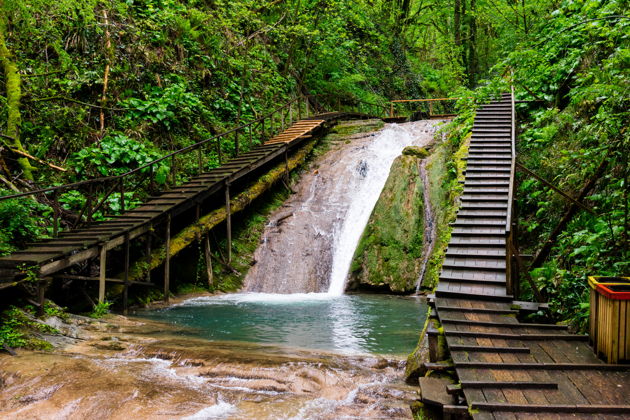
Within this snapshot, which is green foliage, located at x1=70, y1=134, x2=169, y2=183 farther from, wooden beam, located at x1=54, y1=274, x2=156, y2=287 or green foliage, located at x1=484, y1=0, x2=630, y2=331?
green foliage, located at x1=484, y1=0, x2=630, y2=331

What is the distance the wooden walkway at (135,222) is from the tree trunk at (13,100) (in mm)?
2335

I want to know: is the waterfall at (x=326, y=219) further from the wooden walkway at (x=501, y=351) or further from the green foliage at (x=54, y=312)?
the green foliage at (x=54, y=312)

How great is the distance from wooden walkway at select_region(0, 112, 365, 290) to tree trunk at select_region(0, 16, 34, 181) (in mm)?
2335

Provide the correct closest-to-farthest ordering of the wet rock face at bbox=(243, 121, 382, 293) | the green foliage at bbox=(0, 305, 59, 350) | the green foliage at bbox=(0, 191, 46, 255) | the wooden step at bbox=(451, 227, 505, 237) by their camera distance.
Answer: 1. the green foliage at bbox=(0, 305, 59, 350)
2. the wooden step at bbox=(451, 227, 505, 237)
3. the green foliage at bbox=(0, 191, 46, 255)
4. the wet rock face at bbox=(243, 121, 382, 293)

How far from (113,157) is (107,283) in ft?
12.1

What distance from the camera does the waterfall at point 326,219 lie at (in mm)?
13703

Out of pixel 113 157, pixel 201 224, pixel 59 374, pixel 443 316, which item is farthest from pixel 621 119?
pixel 113 157

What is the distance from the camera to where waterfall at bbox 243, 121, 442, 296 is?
13.7 meters

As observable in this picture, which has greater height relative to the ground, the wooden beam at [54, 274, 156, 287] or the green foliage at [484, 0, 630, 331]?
the green foliage at [484, 0, 630, 331]

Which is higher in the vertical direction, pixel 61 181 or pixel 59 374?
pixel 61 181

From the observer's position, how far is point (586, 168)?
7992 mm

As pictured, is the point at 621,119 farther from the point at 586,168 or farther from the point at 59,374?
the point at 59,374

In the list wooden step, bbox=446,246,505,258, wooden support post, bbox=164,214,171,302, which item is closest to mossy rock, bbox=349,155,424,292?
wooden step, bbox=446,246,505,258

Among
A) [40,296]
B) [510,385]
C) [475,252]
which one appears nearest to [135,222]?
[40,296]
